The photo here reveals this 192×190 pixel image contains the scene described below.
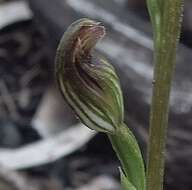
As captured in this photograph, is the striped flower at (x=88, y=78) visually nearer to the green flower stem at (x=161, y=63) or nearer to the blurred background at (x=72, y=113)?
the green flower stem at (x=161, y=63)

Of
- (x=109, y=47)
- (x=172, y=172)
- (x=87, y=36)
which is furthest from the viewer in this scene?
(x=109, y=47)

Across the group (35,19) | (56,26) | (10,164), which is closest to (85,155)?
(10,164)

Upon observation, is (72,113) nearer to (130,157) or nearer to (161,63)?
(130,157)

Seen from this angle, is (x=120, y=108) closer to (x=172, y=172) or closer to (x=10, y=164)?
(x=172, y=172)

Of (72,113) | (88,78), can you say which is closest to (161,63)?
(88,78)

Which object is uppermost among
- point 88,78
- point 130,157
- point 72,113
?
point 88,78
